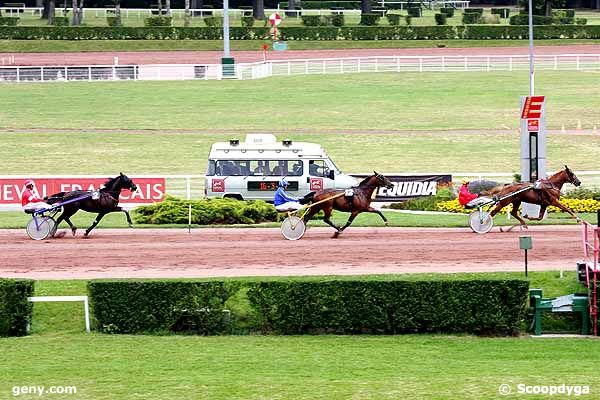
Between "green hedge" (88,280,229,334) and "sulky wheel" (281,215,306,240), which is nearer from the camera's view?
"green hedge" (88,280,229,334)

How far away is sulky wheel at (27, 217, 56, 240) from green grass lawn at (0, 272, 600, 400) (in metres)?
6.48

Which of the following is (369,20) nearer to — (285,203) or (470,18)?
(470,18)

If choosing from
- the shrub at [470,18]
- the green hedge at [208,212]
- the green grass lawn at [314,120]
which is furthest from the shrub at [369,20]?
the green hedge at [208,212]

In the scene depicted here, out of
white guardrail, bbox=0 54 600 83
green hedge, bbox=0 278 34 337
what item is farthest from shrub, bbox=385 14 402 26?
green hedge, bbox=0 278 34 337

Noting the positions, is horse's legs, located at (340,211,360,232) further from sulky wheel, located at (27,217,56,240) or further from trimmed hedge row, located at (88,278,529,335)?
trimmed hedge row, located at (88,278,529,335)

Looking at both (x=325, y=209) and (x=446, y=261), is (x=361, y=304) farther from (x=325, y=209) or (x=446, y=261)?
(x=325, y=209)

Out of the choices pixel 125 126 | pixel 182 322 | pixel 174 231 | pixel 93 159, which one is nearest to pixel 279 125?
pixel 125 126

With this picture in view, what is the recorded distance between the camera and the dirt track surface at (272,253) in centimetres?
2194

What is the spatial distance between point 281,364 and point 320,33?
64095mm

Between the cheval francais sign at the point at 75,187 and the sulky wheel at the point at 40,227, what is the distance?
17.6ft

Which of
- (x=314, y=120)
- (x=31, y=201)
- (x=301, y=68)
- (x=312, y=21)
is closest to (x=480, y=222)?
(x=31, y=201)

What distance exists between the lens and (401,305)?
59.4 ft

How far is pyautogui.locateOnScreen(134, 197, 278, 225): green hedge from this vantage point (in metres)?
27.9

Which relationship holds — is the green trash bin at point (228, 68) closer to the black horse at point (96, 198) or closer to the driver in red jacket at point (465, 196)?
the driver in red jacket at point (465, 196)
